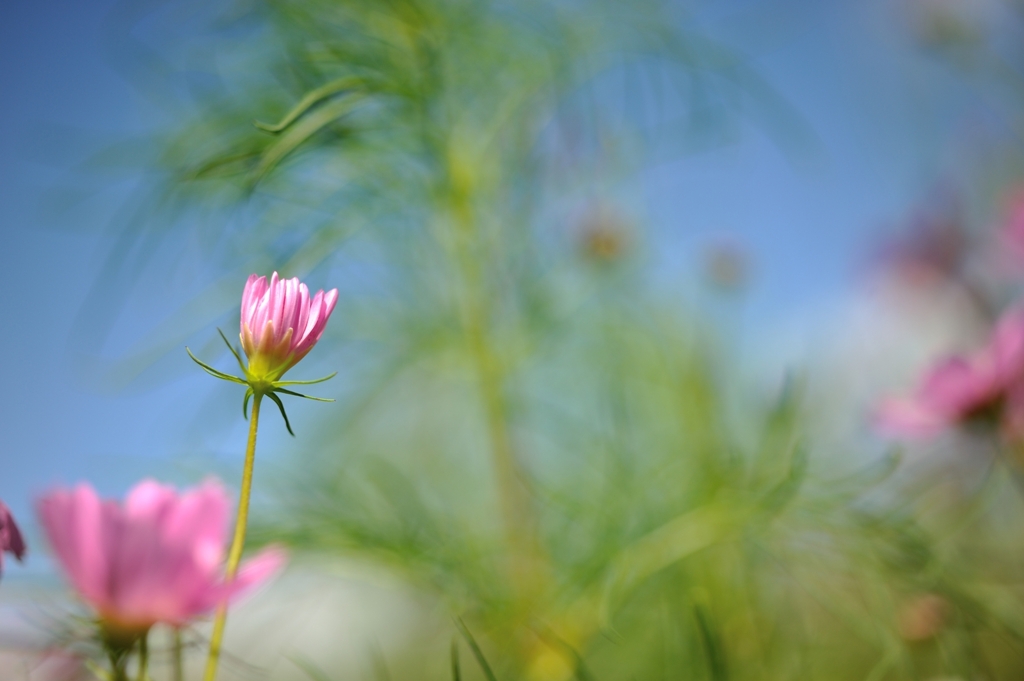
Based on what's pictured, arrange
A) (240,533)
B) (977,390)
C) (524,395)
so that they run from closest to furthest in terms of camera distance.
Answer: (240,533), (977,390), (524,395)

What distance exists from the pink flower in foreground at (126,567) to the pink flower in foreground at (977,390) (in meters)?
0.38

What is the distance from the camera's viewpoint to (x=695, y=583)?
0.55m

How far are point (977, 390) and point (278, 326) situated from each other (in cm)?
40

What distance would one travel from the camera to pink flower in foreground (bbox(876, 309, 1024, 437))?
396 millimetres

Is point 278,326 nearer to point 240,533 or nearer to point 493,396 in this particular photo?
Result: point 240,533

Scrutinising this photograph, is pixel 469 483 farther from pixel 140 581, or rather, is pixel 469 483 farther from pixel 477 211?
pixel 140 581

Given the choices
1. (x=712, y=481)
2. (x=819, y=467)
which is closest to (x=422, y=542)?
(x=712, y=481)

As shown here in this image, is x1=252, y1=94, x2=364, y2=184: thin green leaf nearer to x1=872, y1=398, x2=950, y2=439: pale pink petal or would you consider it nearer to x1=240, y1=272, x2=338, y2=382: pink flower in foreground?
x1=240, y1=272, x2=338, y2=382: pink flower in foreground

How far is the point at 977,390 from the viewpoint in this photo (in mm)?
410

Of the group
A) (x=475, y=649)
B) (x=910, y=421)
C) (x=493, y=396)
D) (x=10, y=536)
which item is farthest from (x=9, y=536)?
(x=910, y=421)

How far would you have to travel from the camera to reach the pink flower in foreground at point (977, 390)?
40 centimetres

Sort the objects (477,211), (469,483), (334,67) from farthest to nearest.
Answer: (469,483) → (477,211) → (334,67)

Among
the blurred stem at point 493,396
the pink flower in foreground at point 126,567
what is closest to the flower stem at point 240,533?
the pink flower in foreground at point 126,567

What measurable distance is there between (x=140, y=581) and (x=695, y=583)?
1.52 feet
